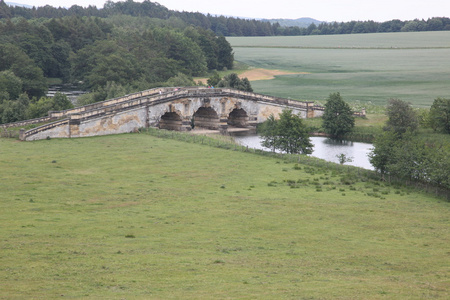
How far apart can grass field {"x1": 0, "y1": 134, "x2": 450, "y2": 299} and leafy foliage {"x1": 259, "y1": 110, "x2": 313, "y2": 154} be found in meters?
12.0

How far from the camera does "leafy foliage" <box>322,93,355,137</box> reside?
349 feet

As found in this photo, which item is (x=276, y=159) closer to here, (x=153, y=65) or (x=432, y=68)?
(x=153, y=65)

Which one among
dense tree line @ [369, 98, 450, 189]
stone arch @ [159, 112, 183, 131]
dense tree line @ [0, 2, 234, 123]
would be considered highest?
dense tree line @ [0, 2, 234, 123]

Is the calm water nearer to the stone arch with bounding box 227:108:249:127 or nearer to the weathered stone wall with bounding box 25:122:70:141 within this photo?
the stone arch with bounding box 227:108:249:127

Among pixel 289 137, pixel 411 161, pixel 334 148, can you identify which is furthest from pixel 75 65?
pixel 411 161

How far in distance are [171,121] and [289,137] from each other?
1208 inches

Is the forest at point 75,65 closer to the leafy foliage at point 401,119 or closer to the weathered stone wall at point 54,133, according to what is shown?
the weathered stone wall at point 54,133

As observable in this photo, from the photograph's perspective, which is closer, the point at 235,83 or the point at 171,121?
the point at 171,121

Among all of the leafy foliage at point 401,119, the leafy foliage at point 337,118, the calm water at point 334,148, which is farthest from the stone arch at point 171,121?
the leafy foliage at point 401,119

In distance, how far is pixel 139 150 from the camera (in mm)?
80938

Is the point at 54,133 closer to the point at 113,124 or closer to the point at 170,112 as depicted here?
the point at 113,124

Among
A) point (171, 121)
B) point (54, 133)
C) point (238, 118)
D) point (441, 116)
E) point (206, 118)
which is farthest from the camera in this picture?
point (238, 118)

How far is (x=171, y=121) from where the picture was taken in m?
111

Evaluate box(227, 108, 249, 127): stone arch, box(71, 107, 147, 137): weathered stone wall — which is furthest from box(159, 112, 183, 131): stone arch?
box(227, 108, 249, 127): stone arch
